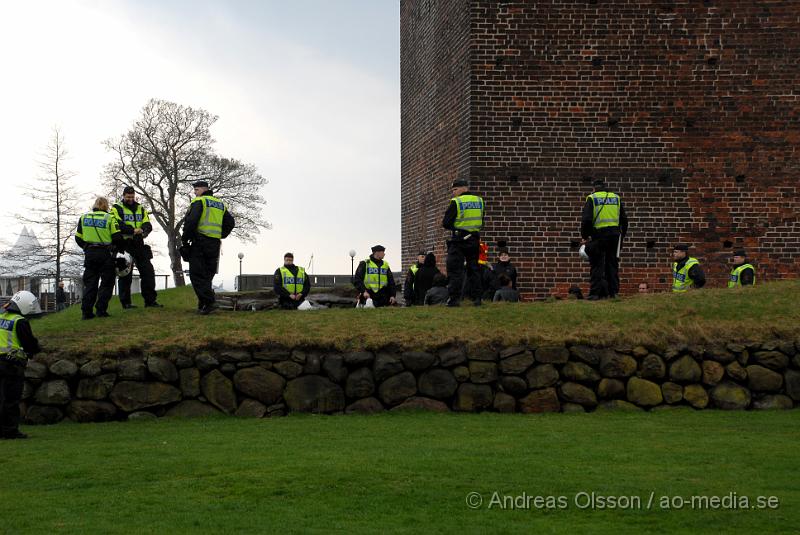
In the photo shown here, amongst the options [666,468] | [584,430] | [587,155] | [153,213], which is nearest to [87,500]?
[666,468]

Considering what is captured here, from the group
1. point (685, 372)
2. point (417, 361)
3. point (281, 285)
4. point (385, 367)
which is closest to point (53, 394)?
point (385, 367)

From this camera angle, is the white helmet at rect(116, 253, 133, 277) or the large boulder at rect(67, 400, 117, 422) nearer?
the large boulder at rect(67, 400, 117, 422)

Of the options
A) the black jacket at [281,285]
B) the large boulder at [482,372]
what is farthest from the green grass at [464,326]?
the black jacket at [281,285]

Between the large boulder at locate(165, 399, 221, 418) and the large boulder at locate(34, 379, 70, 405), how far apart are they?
120 centimetres

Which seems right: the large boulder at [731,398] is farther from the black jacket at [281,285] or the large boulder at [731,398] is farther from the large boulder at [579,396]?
the black jacket at [281,285]

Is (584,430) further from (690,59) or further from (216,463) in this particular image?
(690,59)

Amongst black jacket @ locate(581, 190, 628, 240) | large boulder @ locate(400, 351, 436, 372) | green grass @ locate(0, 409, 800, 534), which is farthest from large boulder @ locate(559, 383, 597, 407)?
black jacket @ locate(581, 190, 628, 240)

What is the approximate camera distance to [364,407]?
12195 mm

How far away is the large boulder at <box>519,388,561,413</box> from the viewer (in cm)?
1227

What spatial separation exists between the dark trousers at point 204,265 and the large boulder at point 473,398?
446cm

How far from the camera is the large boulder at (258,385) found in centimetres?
1213

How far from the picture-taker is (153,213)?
5403 centimetres

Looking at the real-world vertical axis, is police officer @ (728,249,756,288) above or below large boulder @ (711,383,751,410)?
above

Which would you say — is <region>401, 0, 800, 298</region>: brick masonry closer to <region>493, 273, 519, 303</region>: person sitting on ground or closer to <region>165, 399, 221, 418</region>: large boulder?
<region>493, 273, 519, 303</region>: person sitting on ground
